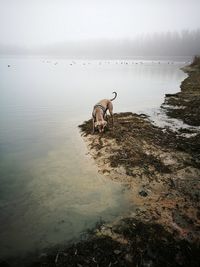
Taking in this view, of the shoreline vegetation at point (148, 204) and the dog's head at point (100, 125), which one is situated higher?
the dog's head at point (100, 125)

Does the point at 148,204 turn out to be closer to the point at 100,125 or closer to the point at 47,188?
the point at 47,188

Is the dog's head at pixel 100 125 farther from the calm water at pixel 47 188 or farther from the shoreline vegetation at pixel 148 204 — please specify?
the calm water at pixel 47 188

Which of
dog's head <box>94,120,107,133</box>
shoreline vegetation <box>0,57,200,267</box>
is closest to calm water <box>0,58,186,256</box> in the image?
shoreline vegetation <box>0,57,200,267</box>

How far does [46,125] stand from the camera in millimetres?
16312

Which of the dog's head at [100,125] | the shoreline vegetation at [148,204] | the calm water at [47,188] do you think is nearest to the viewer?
the shoreline vegetation at [148,204]

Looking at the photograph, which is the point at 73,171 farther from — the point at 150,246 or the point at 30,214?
the point at 150,246

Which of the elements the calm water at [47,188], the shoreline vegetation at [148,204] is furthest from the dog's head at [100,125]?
the calm water at [47,188]

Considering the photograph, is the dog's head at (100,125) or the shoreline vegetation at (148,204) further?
the dog's head at (100,125)

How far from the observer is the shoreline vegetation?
5387mm

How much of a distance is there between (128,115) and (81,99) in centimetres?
1013

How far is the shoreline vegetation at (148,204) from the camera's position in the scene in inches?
212

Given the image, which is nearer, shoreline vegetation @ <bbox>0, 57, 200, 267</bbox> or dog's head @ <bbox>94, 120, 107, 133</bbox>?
shoreline vegetation @ <bbox>0, 57, 200, 267</bbox>

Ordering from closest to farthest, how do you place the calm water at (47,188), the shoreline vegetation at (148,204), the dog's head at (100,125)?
1. the shoreline vegetation at (148,204)
2. the calm water at (47,188)
3. the dog's head at (100,125)

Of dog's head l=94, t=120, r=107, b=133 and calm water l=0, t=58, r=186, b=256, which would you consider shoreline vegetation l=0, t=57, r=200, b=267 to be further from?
calm water l=0, t=58, r=186, b=256
